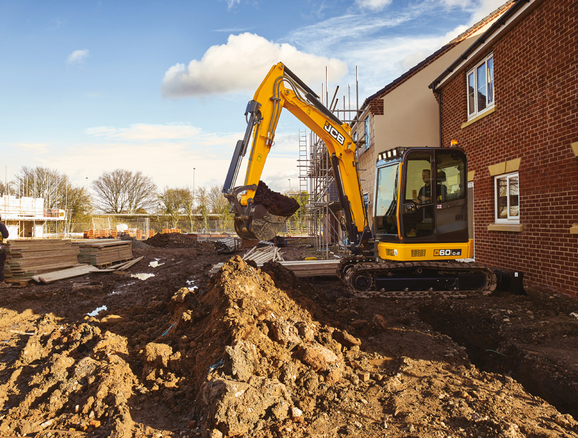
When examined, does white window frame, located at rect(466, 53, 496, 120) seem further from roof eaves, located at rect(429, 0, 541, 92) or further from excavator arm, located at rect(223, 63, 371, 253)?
excavator arm, located at rect(223, 63, 371, 253)

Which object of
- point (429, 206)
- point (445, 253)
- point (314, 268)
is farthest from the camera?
point (314, 268)

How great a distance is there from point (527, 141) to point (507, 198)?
4.77 ft

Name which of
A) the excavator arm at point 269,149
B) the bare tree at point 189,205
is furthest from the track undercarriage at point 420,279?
the bare tree at point 189,205

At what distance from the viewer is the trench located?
3.94 meters

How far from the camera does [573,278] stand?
6.55 metres

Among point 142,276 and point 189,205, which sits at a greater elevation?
point 189,205

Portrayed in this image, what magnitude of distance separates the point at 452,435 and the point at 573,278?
5.27 metres

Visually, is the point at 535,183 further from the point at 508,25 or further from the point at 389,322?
the point at 389,322

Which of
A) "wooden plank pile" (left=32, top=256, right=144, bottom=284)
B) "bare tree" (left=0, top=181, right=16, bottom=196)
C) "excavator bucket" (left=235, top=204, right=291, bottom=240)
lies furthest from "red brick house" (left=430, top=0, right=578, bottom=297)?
"bare tree" (left=0, top=181, right=16, bottom=196)

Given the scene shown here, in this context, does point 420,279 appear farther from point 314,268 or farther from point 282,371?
point 282,371

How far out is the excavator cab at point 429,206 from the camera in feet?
24.1

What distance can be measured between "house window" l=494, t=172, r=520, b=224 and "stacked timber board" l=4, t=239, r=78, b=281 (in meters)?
12.2

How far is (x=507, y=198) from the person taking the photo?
8.77m

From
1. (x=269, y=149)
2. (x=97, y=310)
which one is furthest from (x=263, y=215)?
(x=97, y=310)
